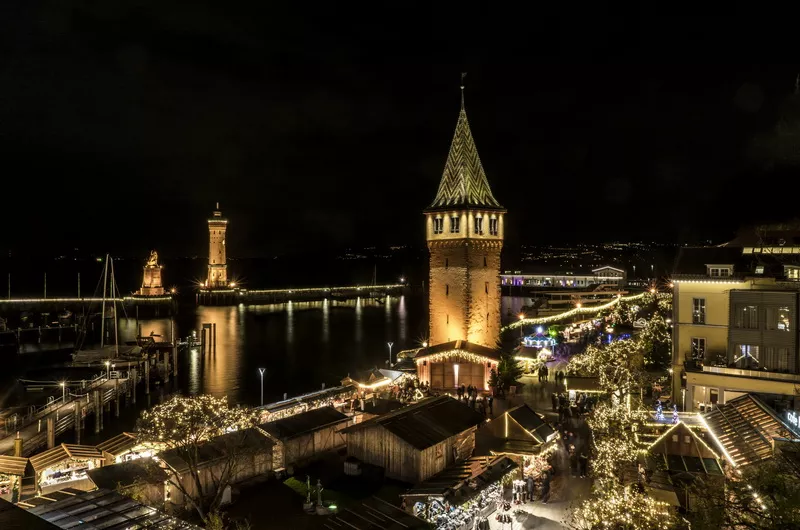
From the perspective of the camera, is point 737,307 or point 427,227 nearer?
point 737,307

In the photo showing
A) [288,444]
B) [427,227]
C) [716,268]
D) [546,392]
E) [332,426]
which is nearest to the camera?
[288,444]

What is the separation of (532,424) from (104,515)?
14.4 m

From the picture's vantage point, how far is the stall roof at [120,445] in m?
20.2

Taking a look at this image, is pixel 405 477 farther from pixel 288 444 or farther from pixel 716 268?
pixel 716 268

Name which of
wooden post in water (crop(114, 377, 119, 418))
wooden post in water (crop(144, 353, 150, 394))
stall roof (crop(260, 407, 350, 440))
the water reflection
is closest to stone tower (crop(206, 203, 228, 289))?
the water reflection

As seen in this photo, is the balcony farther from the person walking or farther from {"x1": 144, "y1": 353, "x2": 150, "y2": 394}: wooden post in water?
{"x1": 144, "y1": 353, "x2": 150, "y2": 394}: wooden post in water

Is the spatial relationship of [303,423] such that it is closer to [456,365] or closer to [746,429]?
[456,365]

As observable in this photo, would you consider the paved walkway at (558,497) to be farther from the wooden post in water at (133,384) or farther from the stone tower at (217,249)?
the stone tower at (217,249)

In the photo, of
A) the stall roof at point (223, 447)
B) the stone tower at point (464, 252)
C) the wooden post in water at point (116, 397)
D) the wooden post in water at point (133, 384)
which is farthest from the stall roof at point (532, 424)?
the wooden post in water at point (133, 384)

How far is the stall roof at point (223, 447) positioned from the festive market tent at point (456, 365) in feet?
45.3

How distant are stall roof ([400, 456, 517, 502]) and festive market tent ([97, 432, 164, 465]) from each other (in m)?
9.58

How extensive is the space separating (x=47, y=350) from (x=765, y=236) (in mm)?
68482

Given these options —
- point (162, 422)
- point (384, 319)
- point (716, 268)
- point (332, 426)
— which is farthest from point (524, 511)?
point (384, 319)

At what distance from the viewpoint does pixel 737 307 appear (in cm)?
2381
